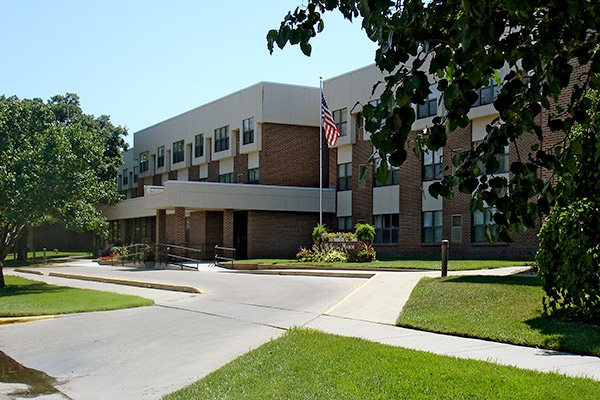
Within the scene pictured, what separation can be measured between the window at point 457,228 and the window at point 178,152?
2591 centimetres

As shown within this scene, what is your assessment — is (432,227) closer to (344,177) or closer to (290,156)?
(344,177)

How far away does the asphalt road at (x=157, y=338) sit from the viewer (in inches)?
386

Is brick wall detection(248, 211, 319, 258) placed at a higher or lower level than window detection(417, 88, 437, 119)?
lower

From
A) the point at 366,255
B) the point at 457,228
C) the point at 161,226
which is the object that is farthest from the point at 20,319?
the point at 161,226

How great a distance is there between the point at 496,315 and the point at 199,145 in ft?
133

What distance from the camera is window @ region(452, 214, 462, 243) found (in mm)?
33372

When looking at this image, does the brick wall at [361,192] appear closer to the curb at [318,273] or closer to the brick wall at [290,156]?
the brick wall at [290,156]

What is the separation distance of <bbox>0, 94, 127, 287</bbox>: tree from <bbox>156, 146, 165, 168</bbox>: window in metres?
28.5

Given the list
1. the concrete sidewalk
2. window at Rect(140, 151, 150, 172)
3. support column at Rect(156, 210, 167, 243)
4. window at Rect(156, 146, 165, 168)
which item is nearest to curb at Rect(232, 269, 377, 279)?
the concrete sidewalk

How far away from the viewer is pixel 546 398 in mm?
6598

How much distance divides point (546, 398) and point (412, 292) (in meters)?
9.68

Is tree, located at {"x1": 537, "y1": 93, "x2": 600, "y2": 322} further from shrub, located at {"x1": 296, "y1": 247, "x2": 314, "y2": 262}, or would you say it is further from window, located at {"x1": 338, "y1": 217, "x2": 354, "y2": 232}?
window, located at {"x1": 338, "y1": 217, "x2": 354, "y2": 232}

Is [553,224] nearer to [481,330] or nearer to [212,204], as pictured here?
[481,330]

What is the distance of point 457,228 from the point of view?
110ft
